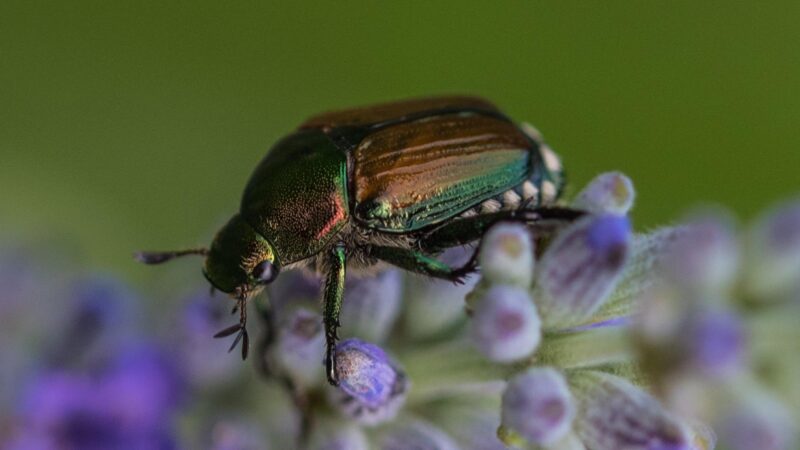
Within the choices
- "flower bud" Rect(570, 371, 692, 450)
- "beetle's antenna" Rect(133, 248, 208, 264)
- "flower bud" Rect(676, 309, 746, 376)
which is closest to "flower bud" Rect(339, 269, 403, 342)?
"beetle's antenna" Rect(133, 248, 208, 264)

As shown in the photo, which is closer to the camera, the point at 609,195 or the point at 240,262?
the point at 609,195

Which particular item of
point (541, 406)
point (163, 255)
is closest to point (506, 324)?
point (541, 406)

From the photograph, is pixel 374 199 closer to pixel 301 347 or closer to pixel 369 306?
pixel 369 306

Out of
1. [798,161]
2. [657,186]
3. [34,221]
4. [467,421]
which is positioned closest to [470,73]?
[657,186]

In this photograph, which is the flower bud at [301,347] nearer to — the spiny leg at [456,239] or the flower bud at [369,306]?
the flower bud at [369,306]

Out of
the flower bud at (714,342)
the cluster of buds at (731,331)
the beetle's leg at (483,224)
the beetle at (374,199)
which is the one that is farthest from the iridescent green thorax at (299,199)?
the flower bud at (714,342)

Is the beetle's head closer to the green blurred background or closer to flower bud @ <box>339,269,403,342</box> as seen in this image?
flower bud @ <box>339,269,403,342</box>
